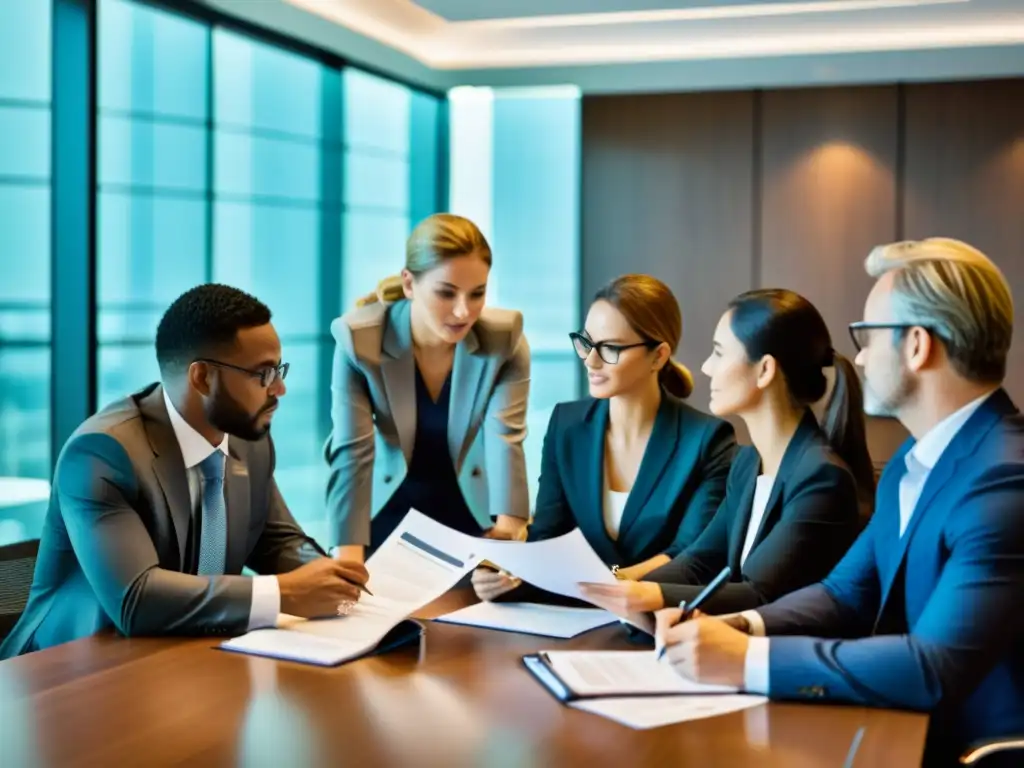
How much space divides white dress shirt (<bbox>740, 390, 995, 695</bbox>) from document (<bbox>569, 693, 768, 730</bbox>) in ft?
0.12

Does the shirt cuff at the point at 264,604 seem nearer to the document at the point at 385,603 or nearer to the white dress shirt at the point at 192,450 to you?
the document at the point at 385,603

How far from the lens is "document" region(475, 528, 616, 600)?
212cm

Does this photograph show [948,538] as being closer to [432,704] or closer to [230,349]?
[432,704]

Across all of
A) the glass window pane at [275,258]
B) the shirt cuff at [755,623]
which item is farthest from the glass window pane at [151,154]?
the shirt cuff at [755,623]

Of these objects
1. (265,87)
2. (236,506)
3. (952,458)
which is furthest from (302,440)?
(952,458)

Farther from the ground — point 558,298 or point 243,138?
point 243,138

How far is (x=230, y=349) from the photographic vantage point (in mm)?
2375

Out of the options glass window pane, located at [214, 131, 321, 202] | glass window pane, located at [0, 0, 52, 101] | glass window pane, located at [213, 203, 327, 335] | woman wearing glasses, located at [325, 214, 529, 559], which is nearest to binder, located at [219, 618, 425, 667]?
woman wearing glasses, located at [325, 214, 529, 559]

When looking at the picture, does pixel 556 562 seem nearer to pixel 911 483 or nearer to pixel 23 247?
pixel 911 483

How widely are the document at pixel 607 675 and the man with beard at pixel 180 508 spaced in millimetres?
481

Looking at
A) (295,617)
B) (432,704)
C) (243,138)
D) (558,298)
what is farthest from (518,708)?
(558,298)

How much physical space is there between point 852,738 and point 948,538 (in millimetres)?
351

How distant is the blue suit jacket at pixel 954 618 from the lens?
1.69 meters

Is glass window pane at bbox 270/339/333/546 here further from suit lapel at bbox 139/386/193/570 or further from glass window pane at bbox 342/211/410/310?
suit lapel at bbox 139/386/193/570
